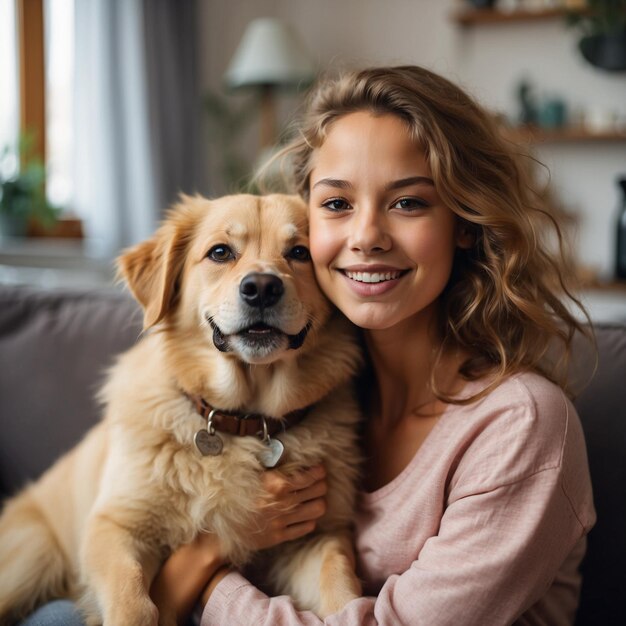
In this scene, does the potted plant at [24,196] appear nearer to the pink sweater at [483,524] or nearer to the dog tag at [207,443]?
the dog tag at [207,443]

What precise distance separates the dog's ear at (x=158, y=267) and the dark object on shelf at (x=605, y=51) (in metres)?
3.60

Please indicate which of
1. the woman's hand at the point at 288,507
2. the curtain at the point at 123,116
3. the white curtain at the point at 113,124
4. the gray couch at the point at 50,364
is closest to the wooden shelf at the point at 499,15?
the curtain at the point at 123,116

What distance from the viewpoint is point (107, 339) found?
6.43 ft

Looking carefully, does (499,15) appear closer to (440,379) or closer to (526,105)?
(526,105)

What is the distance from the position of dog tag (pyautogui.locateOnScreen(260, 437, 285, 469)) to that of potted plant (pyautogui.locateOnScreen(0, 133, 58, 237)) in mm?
2740

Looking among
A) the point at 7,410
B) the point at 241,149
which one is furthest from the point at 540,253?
the point at 241,149

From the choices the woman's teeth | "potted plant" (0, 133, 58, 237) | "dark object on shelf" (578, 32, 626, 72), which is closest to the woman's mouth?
the woman's teeth

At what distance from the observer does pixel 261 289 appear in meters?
1.36

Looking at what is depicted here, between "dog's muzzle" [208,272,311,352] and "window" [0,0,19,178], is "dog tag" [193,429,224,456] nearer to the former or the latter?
"dog's muzzle" [208,272,311,352]

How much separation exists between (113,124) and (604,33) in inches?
117

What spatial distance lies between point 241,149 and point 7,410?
4.00 m

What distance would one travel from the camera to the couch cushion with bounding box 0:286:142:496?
6.37ft

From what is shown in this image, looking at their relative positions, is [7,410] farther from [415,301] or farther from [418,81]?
[418,81]

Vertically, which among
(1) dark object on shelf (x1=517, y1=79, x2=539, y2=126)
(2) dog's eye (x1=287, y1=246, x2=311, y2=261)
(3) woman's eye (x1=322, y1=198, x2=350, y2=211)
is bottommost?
(2) dog's eye (x1=287, y1=246, x2=311, y2=261)
